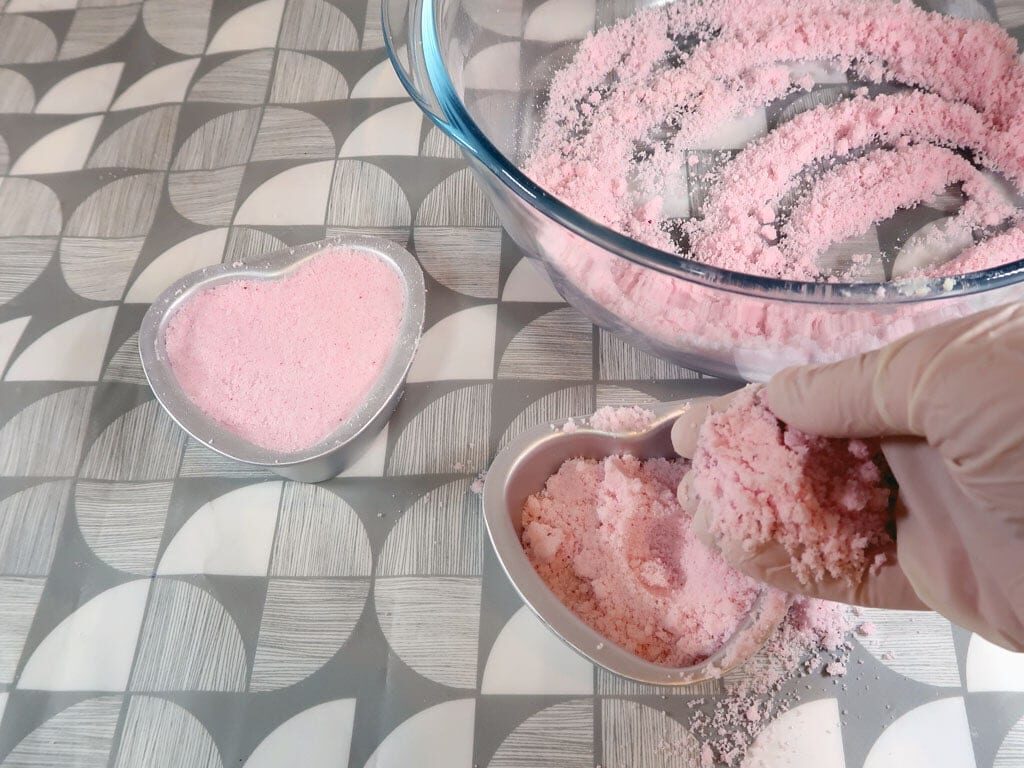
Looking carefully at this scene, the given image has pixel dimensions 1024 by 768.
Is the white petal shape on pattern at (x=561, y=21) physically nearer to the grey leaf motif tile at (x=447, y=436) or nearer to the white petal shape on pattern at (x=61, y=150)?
the grey leaf motif tile at (x=447, y=436)

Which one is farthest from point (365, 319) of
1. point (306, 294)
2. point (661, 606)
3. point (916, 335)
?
point (916, 335)

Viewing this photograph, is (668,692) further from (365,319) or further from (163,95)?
(163,95)

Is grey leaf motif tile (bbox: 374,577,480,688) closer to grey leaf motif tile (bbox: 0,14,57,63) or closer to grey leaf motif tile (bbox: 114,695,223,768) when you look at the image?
grey leaf motif tile (bbox: 114,695,223,768)

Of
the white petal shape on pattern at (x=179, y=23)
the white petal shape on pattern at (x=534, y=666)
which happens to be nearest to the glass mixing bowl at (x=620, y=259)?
the white petal shape on pattern at (x=534, y=666)

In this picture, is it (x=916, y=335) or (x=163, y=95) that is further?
(x=163, y=95)

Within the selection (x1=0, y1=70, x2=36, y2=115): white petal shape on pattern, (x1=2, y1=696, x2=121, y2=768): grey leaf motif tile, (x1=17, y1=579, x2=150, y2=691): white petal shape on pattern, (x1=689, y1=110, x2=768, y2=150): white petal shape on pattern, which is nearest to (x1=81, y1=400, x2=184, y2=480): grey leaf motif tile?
(x1=17, y1=579, x2=150, y2=691): white petal shape on pattern

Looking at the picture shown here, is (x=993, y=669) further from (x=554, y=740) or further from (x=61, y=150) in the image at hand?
(x=61, y=150)
